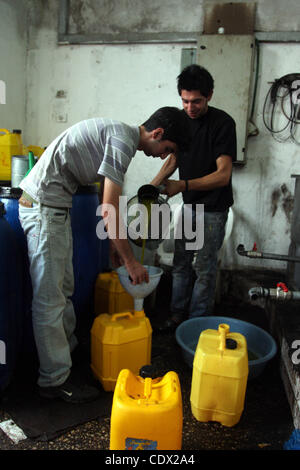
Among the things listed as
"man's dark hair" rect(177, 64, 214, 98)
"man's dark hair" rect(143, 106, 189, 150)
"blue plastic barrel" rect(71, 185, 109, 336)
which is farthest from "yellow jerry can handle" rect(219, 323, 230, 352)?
"man's dark hair" rect(177, 64, 214, 98)

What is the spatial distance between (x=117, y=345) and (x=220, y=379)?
1.75 feet

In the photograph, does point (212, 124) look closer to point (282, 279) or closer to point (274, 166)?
point (274, 166)

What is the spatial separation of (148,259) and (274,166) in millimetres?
1404

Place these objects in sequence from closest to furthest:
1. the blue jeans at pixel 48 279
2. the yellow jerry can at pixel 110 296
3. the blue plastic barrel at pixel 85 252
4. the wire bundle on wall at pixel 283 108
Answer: the blue jeans at pixel 48 279
the blue plastic barrel at pixel 85 252
the yellow jerry can at pixel 110 296
the wire bundle on wall at pixel 283 108

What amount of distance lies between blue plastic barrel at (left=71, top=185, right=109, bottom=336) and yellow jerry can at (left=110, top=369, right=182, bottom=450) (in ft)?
4.01

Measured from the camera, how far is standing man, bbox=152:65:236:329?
7.44 ft

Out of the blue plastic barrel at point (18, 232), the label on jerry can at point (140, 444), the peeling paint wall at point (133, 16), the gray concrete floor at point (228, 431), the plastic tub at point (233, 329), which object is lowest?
the gray concrete floor at point (228, 431)

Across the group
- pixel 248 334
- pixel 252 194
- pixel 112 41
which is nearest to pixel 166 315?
pixel 248 334

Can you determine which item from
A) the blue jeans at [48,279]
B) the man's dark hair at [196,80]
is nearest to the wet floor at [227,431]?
the blue jeans at [48,279]

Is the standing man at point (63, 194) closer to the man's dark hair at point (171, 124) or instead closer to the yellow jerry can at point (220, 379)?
the man's dark hair at point (171, 124)

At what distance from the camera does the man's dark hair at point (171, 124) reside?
1.66 metres

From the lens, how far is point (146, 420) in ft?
4.18

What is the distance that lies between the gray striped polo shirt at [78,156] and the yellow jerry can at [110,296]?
1033mm

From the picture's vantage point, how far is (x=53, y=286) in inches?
69.4
